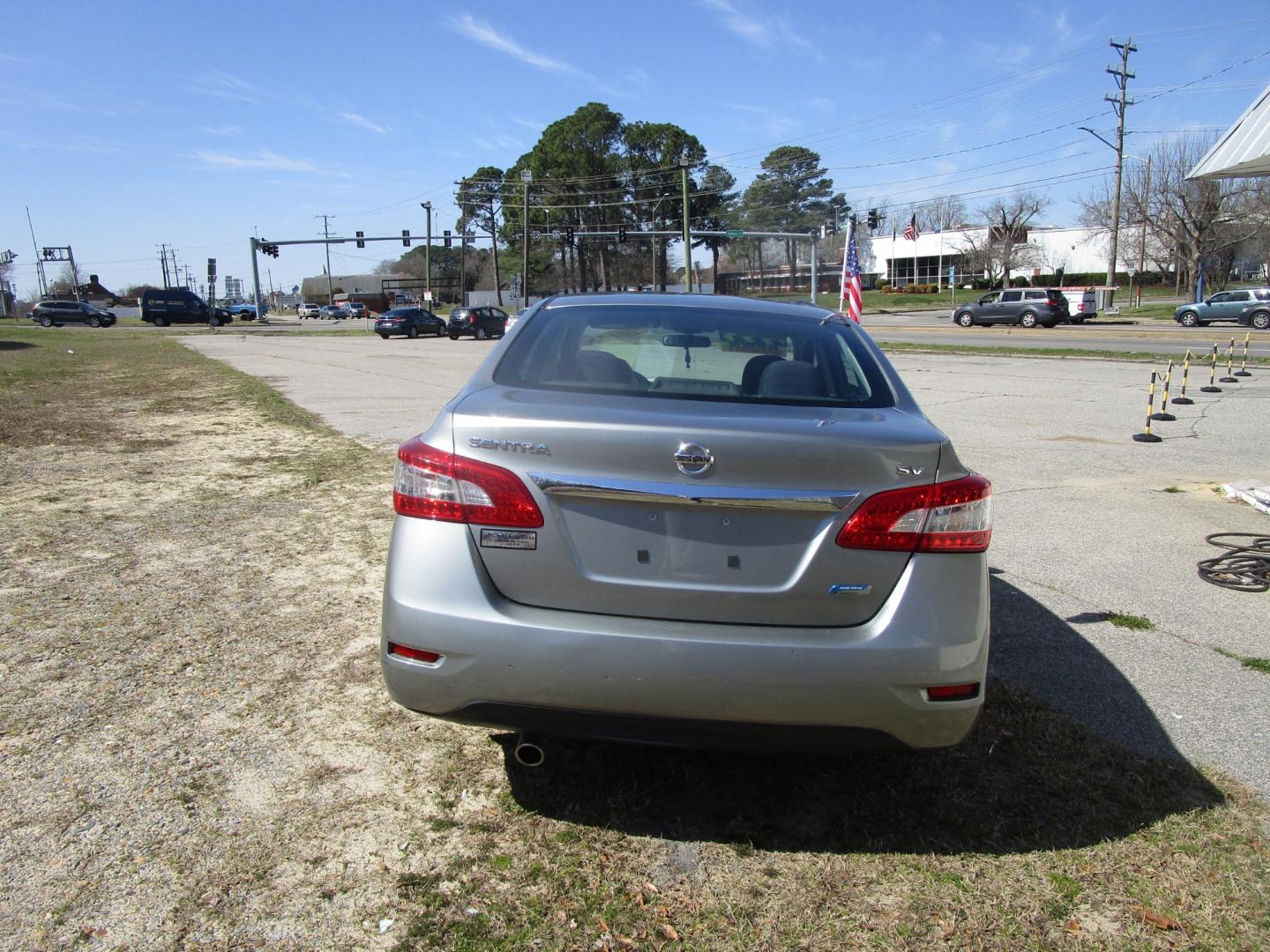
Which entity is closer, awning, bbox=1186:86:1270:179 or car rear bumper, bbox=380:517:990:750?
car rear bumper, bbox=380:517:990:750

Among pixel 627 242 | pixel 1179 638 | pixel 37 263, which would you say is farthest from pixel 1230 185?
pixel 37 263

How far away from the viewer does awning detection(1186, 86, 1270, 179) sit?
8.81 metres

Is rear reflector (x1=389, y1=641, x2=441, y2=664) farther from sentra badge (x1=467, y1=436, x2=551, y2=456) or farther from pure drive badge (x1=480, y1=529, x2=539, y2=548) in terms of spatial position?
sentra badge (x1=467, y1=436, x2=551, y2=456)

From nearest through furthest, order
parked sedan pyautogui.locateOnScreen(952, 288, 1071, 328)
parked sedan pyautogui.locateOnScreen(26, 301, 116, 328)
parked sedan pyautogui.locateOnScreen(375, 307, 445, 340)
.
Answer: parked sedan pyautogui.locateOnScreen(952, 288, 1071, 328) → parked sedan pyautogui.locateOnScreen(375, 307, 445, 340) → parked sedan pyautogui.locateOnScreen(26, 301, 116, 328)

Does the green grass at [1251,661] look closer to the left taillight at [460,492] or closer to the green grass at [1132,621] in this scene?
the green grass at [1132,621]

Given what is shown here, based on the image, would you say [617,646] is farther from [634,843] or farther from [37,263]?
[37,263]

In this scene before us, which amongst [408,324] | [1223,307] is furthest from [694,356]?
[408,324]

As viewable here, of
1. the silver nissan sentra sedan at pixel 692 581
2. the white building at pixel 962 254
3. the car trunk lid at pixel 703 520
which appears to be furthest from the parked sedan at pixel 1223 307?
the car trunk lid at pixel 703 520

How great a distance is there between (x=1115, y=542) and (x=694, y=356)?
156 inches

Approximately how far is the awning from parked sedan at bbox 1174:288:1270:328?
33.9 m

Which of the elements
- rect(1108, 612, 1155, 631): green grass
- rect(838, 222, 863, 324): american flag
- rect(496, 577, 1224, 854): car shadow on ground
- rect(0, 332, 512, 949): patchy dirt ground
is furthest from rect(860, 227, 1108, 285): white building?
rect(496, 577, 1224, 854): car shadow on ground

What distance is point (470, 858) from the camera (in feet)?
8.79

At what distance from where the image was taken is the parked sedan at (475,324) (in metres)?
43.9

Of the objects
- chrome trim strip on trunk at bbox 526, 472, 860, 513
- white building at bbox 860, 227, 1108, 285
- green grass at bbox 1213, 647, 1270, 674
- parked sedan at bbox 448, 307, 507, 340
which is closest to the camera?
chrome trim strip on trunk at bbox 526, 472, 860, 513
